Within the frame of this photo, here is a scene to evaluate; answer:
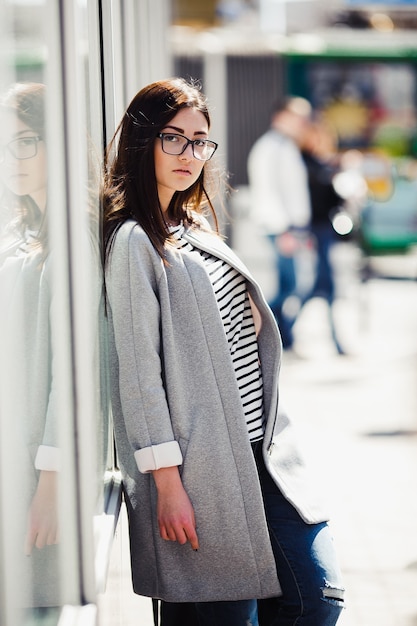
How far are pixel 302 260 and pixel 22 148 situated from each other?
33.8 ft

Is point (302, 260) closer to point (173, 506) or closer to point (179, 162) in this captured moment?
point (179, 162)

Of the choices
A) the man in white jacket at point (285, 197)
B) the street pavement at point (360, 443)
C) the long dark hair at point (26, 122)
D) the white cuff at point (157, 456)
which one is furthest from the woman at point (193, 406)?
the man in white jacket at point (285, 197)

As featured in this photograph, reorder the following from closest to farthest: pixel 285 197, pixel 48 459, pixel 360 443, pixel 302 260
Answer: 1. pixel 48 459
2. pixel 360 443
3. pixel 285 197
4. pixel 302 260

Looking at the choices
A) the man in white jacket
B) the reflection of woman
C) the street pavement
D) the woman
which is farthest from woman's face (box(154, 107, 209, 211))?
the man in white jacket

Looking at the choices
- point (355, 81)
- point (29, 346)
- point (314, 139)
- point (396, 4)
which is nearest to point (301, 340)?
point (314, 139)

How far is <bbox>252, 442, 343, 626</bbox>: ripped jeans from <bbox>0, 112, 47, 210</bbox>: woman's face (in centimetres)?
89

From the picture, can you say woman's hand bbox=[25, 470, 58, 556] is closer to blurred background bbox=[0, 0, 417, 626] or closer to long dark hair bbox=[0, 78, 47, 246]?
blurred background bbox=[0, 0, 417, 626]

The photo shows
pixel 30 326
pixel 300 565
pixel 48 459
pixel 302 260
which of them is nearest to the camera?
pixel 30 326

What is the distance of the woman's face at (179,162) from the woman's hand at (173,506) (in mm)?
630

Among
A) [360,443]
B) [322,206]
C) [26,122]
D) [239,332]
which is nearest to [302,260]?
[322,206]

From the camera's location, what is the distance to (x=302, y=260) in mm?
11945

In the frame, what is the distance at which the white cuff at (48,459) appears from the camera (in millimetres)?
1902

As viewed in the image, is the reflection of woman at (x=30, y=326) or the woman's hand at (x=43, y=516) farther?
the woman's hand at (x=43, y=516)

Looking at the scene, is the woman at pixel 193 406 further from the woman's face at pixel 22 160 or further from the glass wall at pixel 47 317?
the woman's face at pixel 22 160
